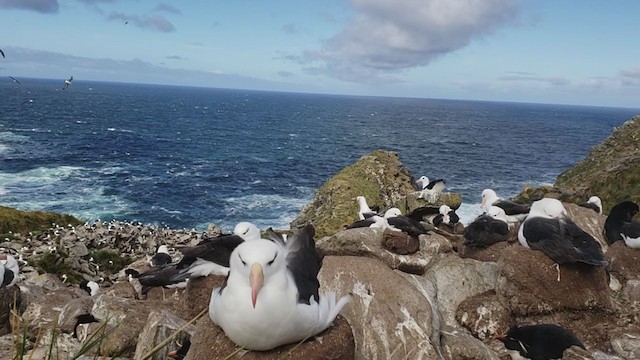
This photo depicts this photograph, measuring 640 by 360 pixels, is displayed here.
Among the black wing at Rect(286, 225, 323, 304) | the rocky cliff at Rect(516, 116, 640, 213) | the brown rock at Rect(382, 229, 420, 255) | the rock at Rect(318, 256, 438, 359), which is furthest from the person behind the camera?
the rocky cliff at Rect(516, 116, 640, 213)

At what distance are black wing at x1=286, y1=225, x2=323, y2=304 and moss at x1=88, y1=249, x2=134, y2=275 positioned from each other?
18520 millimetres

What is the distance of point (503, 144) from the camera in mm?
93000

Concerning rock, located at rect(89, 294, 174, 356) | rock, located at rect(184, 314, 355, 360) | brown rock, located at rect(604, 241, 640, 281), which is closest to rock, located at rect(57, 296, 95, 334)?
rock, located at rect(89, 294, 174, 356)

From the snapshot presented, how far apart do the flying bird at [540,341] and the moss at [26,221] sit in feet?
84.8

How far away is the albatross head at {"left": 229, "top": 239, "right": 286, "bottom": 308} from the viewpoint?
5.23 metres

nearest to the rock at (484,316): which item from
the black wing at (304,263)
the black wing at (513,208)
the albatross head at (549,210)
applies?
the albatross head at (549,210)

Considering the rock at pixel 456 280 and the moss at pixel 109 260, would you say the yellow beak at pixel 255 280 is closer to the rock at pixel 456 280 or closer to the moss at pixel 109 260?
the rock at pixel 456 280

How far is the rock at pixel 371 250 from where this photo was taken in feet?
38.0

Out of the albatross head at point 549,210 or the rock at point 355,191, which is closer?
the albatross head at point 549,210

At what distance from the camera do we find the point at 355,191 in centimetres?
2888

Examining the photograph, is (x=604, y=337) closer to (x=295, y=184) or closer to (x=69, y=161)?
(x=295, y=184)

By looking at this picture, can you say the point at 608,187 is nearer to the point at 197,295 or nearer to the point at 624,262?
the point at 624,262

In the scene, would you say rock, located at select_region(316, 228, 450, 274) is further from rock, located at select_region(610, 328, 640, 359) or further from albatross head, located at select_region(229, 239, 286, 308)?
albatross head, located at select_region(229, 239, 286, 308)

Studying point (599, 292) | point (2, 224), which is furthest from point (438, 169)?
point (599, 292)
